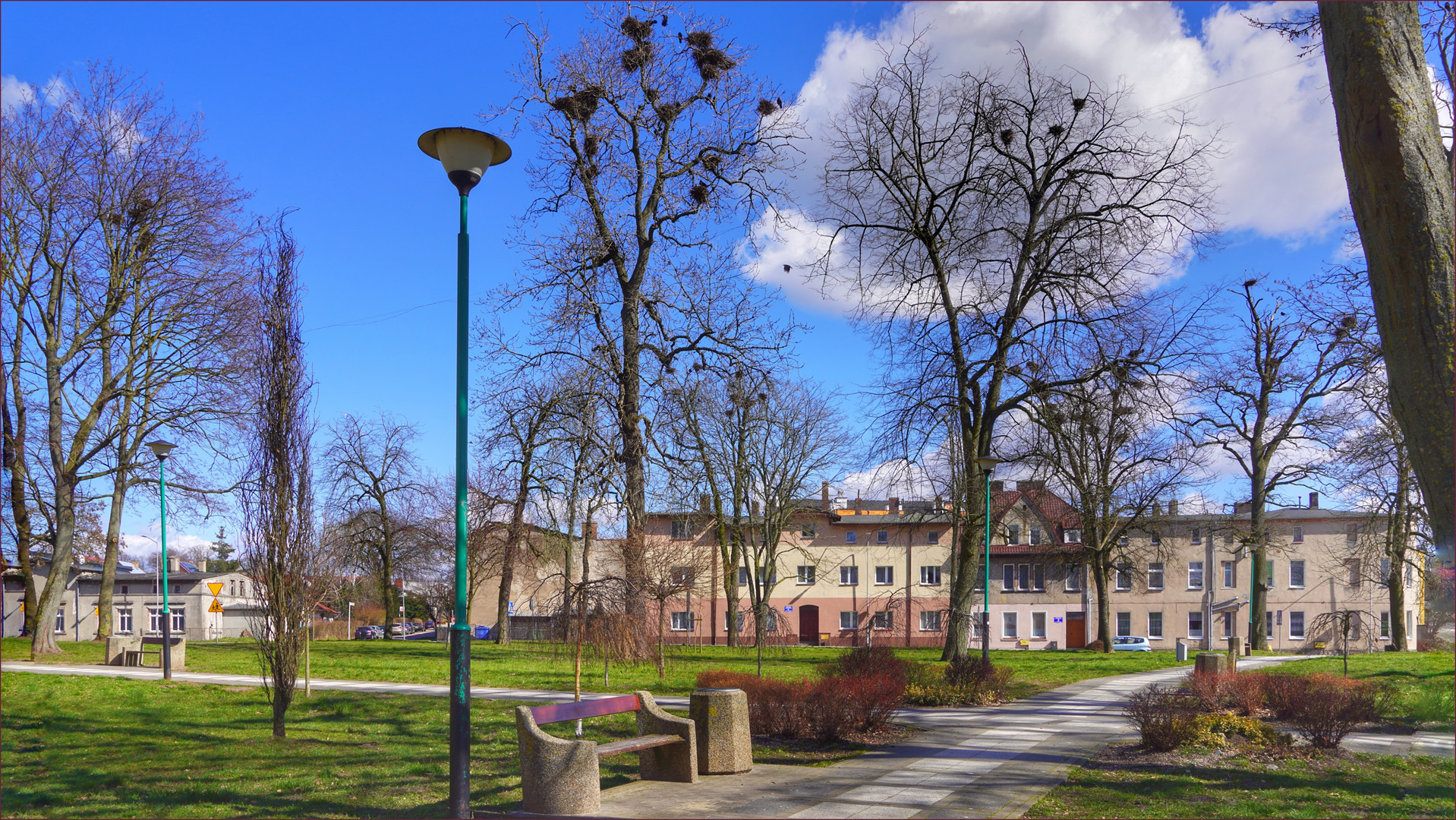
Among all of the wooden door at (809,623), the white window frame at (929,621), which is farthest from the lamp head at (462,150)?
the wooden door at (809,623)

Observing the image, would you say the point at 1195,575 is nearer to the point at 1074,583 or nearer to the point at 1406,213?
the point at 1074,583

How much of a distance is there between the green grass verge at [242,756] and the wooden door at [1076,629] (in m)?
51.5

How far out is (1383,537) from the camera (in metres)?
32.9

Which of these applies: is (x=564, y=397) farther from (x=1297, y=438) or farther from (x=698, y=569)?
(x=1297, y=438)

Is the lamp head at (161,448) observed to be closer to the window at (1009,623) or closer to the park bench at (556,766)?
the park bench at (556,766)

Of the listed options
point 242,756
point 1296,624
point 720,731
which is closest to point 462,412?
point 720,731

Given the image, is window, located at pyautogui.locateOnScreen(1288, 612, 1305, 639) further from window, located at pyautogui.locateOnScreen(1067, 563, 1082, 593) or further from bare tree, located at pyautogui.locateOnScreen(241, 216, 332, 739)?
bare tree, located at pyautogui.locateOnScreen(241, 216, 332, 739)

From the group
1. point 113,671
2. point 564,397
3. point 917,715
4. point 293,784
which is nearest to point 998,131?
point 564,397

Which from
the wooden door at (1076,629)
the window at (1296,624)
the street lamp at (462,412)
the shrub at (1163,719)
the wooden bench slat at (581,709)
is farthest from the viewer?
the wooden door at (1076,629)

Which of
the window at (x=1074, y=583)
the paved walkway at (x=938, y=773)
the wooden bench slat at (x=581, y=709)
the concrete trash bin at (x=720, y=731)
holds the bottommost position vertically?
the window at (x=1074, y=583)

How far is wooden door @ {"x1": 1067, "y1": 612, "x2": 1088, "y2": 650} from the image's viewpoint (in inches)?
2371

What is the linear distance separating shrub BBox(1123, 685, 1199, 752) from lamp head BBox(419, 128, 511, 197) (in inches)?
382

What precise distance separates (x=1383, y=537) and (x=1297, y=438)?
4.54 metres

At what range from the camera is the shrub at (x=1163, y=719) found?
461 inches
